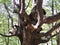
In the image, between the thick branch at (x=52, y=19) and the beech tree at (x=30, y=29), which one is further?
the beech tree at (x=30, y=29)

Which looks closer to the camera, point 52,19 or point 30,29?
point 52,19

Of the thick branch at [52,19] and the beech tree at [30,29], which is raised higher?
the thick branch at [52,19]

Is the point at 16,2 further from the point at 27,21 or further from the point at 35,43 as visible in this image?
the point at 35,43

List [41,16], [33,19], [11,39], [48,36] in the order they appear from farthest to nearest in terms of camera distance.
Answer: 1. [11,39]
2. [48,36]
3. [33,19]
4. [41,16]

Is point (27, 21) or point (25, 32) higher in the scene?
point (27, 21)

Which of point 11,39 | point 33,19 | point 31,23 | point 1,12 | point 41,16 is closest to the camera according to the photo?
point 41,16

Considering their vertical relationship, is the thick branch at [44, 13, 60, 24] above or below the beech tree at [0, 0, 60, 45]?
above

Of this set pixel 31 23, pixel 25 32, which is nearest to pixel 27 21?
pixel 31 23

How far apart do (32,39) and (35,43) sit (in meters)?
0.20

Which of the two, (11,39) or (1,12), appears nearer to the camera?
(1,12)

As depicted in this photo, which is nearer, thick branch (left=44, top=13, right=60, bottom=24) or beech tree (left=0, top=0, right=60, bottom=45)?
thick branch (left=44, top=13, right=60, bottom=24)

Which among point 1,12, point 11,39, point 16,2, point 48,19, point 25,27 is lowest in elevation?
point 11,39

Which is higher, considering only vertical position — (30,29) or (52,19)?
(52,19)

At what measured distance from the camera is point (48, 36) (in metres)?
5.23
